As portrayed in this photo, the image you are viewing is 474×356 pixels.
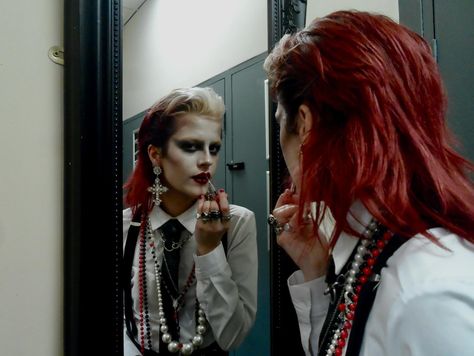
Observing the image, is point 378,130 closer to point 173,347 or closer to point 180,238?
point 180,238

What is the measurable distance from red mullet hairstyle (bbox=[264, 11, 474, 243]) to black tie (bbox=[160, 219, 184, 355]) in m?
0.27

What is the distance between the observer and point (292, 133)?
0.71m

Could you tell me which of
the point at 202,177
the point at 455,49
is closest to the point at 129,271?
the point at 202,177

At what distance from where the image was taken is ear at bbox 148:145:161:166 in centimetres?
74

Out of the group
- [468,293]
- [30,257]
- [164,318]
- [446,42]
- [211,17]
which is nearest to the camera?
[468,293]

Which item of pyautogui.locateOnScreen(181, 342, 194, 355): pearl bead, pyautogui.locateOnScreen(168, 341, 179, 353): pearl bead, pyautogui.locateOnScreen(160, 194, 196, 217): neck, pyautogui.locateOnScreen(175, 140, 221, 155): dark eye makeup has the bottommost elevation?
pyautogui.locateOnScreen(181, 342, 194, 355): pearl bead

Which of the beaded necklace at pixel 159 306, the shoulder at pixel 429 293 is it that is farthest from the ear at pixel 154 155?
the shoulder at pixel 429 293

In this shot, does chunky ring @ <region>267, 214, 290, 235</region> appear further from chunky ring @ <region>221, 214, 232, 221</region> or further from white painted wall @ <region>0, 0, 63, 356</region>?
white painted wall @ <region>0, 0, 63, 356</region>

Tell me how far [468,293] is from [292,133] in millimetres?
370

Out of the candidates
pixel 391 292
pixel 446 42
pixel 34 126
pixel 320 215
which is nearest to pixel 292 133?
pixel 320 215

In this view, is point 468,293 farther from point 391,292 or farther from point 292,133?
point 292,133

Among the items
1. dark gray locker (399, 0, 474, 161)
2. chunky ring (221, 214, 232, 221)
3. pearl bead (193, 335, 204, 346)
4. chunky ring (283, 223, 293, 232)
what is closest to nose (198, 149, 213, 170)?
chunky ring (221, 214, 232, 221)

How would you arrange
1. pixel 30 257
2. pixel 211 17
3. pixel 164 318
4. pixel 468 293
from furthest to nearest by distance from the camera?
pixel 211 17, pixel 164 318, pixel 30 257, pixel 468 293

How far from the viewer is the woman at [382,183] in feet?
1.54
